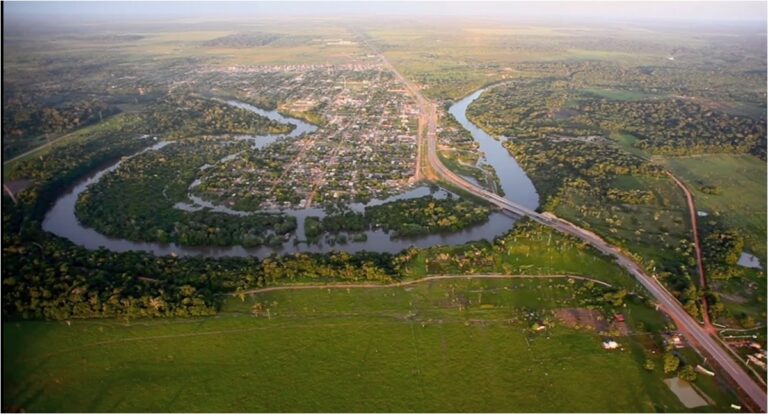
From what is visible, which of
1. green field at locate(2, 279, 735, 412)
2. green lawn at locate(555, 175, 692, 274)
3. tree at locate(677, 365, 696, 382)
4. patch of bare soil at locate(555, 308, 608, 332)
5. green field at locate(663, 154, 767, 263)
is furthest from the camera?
green field at locate(663, 154, 767, 263)

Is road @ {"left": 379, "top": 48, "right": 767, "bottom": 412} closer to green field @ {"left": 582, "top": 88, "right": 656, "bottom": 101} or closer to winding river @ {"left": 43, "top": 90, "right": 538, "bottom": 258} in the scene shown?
winding river @ {"left": 43, "top": 90, "right": 538, "bottom": 258}

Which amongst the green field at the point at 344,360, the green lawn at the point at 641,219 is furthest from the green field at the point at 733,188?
the green field at the point at 344,360

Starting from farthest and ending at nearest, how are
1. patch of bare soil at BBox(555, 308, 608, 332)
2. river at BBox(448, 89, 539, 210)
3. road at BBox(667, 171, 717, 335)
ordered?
1. river at BBox(448, 89, 539, 210)
2. road at BBox(667, 171, 717, 335)
3. patch of bare soil at BBox(555, 308, 608, 332)

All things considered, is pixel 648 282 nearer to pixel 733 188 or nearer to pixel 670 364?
pixel 670 364

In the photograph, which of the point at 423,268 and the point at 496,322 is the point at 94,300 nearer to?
the point at 423,268

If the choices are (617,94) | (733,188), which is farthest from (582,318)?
(617,94)

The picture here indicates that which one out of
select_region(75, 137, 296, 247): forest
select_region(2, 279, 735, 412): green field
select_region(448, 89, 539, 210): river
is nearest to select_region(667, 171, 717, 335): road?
select_region(2, 279, 735, 412): green field

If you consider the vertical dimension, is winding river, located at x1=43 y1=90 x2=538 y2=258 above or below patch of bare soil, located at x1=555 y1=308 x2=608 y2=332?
above
